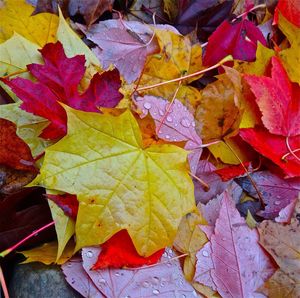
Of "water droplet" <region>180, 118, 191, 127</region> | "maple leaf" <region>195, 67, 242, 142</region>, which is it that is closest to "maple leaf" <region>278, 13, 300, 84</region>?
"maple leaf" <region>195, 67, 242, 142</region>

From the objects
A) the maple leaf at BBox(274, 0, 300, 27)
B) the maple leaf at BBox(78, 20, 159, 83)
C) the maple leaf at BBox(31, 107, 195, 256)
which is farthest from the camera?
the maple leaf at BBox(274, 0, 300, 27)

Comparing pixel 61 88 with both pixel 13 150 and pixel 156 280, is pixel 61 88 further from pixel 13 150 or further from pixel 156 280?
pixel 156 280

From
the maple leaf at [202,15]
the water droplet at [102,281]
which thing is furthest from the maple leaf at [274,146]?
the water droplet at [102,281]

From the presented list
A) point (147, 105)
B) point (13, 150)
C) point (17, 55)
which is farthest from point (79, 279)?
point (17, 55)

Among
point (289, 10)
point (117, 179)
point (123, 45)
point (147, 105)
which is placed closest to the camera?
point (117, 179)

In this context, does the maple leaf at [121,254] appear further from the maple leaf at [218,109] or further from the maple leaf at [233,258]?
the maple leaf at [218,109]

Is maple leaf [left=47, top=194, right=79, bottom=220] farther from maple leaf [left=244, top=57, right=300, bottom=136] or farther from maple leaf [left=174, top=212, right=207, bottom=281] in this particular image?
maple leaf [left=244, top=57, right=300, bottom=136]
